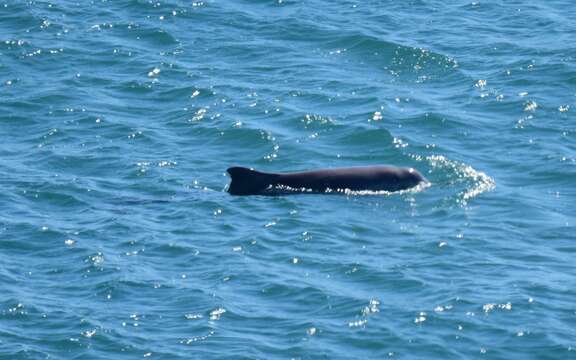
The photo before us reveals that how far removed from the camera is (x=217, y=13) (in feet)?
121

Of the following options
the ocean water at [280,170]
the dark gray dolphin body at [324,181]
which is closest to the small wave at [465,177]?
the ocean water at [280,170]

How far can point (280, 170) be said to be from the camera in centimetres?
2702

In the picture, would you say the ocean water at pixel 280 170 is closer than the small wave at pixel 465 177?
Yes

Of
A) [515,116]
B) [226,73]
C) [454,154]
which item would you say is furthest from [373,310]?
[226,73]

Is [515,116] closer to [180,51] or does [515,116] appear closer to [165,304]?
[180,51]

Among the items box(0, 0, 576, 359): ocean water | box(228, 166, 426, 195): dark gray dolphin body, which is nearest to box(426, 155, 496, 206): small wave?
box(0, 0, 576, 359): ocean water

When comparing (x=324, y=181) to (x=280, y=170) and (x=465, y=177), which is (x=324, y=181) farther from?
(x=465, y=177)

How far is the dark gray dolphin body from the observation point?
25448 mm

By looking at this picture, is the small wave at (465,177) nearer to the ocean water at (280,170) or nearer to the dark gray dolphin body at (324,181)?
the ocean water at (280,170)

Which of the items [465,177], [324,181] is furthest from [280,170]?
[465,177]

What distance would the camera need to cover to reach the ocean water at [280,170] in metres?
20.1

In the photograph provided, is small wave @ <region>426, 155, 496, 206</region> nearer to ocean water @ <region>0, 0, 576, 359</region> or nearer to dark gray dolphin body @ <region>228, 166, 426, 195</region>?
ocean water @ <region>0, 0, 576, 359</region>

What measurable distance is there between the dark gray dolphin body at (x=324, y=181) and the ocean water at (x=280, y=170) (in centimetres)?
29

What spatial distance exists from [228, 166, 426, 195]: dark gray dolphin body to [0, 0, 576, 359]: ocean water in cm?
29
